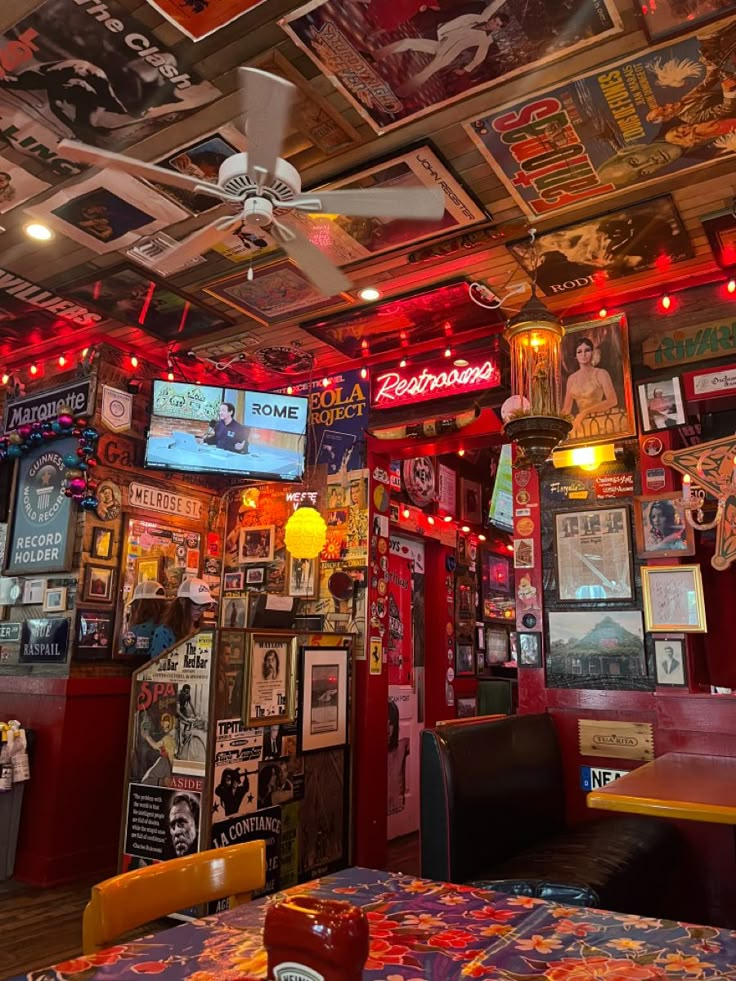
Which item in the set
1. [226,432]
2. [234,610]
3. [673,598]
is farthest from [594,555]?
[234,610]

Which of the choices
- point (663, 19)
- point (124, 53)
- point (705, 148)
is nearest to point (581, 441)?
point (705, 148)

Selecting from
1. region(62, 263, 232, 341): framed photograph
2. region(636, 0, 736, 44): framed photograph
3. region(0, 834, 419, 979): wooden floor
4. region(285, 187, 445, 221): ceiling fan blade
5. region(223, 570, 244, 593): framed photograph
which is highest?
region(62, 263, 232, 341): framed photograph

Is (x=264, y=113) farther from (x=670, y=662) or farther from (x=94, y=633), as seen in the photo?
(x=94, y=633)

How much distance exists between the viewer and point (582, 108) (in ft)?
11.1

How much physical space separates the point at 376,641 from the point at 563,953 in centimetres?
433

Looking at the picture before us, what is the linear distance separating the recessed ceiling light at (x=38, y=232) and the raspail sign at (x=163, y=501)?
202 centimetres

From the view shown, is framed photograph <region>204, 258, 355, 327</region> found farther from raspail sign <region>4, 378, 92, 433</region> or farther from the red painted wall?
the red painted wall

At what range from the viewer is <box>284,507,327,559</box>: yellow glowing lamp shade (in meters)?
5.80

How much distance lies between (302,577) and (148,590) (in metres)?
1.22

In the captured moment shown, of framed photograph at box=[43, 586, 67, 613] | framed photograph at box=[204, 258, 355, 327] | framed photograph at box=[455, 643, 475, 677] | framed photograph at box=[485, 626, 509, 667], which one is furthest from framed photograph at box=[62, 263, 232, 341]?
framed photograph at box=[485, 626, 509, 667]

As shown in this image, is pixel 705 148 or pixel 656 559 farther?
pixel 656 559

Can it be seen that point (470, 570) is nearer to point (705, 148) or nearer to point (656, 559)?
point (656, 559)

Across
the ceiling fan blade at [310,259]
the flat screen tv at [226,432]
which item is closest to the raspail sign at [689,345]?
the ceiling fan blade at [310,259]

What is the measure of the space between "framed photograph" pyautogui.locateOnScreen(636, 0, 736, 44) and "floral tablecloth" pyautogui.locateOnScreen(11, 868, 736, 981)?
3.10m
